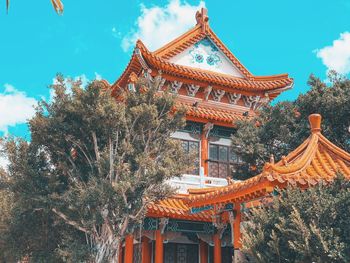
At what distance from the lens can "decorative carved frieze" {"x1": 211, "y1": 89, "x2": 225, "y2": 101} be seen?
18469 mm

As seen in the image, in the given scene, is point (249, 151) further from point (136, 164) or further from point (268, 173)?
point (268, 173)

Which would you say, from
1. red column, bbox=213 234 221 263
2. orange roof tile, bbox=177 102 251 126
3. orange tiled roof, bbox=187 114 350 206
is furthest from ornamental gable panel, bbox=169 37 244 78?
orange tiled roof, bbox=187 114 350 206

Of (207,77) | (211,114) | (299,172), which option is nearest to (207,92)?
(207,77)

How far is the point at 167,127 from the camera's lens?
12.3 meters

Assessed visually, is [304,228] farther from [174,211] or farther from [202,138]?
[202,138]

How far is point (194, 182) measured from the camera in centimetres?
1630

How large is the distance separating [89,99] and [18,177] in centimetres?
276

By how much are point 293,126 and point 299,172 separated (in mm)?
5703

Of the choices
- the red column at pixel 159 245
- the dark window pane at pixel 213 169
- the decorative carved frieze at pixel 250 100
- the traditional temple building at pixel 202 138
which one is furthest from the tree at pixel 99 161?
the decorative carved frieze at pixel 250 100

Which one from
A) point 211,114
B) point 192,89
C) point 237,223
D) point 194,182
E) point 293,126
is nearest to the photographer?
point 237,223

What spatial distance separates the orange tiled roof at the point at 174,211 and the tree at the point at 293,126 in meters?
2.07

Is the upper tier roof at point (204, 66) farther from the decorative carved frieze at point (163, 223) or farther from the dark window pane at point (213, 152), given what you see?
the decorative carved frieze at point (163, 223)

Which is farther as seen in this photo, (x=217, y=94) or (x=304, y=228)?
(x=217, y=94)

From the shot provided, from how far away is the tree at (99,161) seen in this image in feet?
35.9
